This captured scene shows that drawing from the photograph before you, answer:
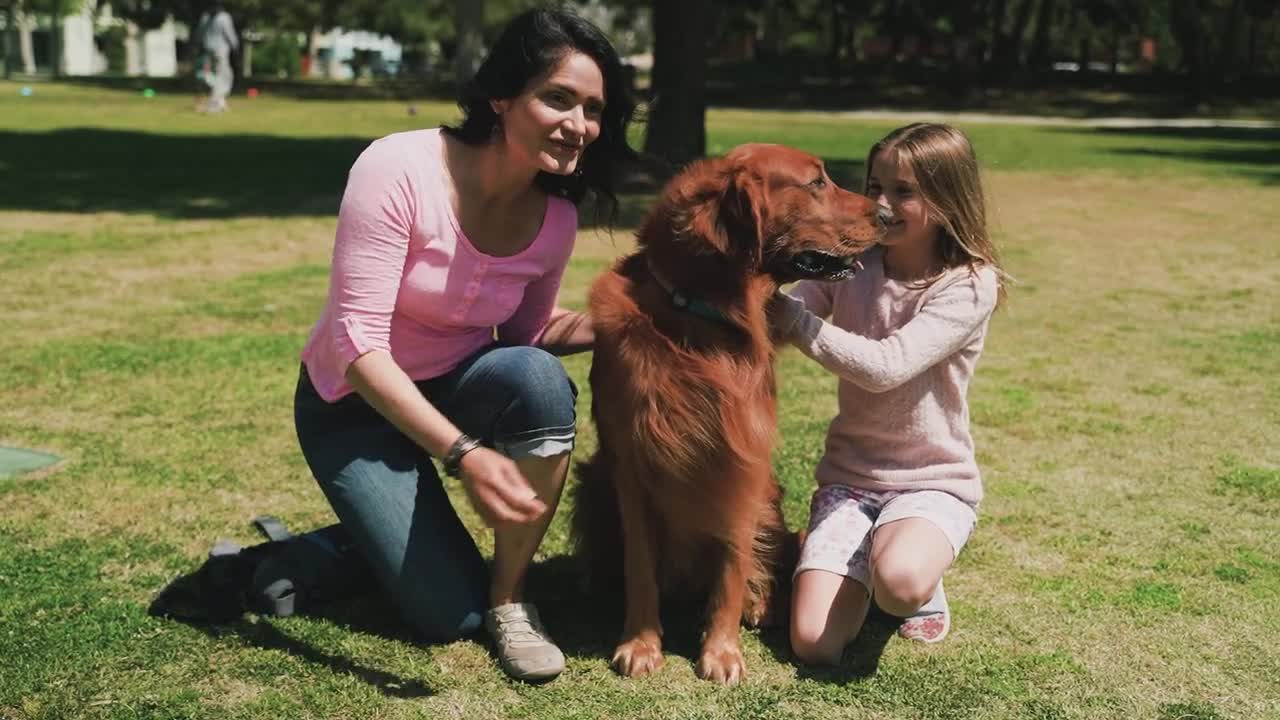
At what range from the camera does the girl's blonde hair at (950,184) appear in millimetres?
3686

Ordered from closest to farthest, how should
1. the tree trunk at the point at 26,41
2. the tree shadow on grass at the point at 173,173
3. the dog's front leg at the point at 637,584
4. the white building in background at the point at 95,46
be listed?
the dog's front leg at the point at 637,584 → the tree shadow on grass at the point at 173,173 → the tree trunk at the point at 26,41 → the white building in background at the point at 95,46

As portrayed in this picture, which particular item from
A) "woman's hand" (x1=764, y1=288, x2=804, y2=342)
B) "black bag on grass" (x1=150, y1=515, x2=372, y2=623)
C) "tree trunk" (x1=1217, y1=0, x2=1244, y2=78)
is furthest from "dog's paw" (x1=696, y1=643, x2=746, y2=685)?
"tree trunk" (x1=1217, y1=0, x2=1244, y2=78)

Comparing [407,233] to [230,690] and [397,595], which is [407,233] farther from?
[230,690]

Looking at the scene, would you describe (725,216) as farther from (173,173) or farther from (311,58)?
(311,58)

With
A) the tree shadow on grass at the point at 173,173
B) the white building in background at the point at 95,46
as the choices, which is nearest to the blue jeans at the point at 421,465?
the tree shadow on grass at the point at 173,173

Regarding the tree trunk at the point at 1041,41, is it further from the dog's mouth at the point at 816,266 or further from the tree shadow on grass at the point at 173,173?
the dog's mouth at the point at 816,266

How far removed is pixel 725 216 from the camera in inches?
130

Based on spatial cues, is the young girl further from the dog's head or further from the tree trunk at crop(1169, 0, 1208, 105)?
the tree trunk at crop(1169, 0, 1208, 105)

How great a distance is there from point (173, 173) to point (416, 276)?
1423 cm

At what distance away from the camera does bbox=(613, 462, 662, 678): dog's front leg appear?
3.51 meters

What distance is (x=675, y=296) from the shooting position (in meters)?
3.38

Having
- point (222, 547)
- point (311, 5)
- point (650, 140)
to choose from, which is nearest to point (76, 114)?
point (650, 140)

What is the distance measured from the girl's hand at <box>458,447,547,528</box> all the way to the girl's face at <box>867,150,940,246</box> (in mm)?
1395

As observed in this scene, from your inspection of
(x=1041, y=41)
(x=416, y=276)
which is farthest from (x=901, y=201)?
(x=1041, y=41)
